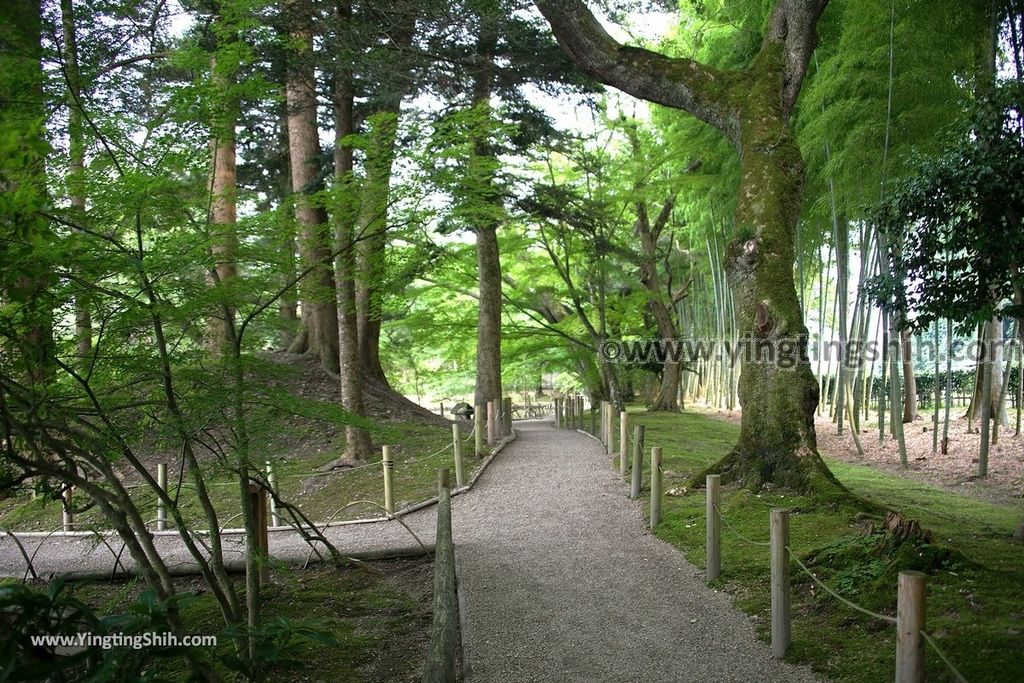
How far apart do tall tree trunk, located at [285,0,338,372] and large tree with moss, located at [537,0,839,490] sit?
2.54 meters

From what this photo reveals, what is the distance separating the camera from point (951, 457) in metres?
10.4

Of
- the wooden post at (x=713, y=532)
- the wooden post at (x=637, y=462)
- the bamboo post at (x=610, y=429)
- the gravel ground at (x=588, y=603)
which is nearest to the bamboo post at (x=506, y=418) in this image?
the bamboo post at (x=610, y=429)

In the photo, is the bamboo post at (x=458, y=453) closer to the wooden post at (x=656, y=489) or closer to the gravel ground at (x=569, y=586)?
the gravel ground at (x=569, y=586)

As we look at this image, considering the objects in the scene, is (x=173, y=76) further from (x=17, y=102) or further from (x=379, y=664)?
(x=379, y=664)

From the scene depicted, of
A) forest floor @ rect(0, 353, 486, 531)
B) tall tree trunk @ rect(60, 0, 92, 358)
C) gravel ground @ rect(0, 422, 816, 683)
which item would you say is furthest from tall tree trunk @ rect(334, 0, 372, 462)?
tall tree trunk @ rect(60, 0, 92, 358)

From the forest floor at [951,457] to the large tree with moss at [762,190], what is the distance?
322cm

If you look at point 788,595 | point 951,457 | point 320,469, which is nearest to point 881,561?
point 788,595

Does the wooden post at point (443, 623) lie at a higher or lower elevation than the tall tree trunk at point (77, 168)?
lower

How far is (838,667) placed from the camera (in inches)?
127

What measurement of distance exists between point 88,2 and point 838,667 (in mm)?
5640

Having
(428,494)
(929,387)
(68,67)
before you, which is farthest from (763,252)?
(929,387)

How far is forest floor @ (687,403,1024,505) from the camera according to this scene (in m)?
8.35

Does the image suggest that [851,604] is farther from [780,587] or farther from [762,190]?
[762,190]

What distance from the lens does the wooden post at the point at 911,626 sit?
235 centimetres
